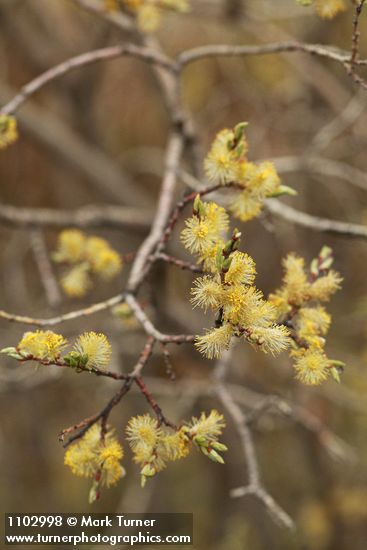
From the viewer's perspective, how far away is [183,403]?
7.06ft

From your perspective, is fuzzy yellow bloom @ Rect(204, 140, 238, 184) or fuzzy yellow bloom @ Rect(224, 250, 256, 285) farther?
fuzzy yellow bloom @ Rect(204, 140, 238, 184)

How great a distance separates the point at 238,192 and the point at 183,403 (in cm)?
133

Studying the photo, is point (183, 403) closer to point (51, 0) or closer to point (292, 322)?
point (292, 322)

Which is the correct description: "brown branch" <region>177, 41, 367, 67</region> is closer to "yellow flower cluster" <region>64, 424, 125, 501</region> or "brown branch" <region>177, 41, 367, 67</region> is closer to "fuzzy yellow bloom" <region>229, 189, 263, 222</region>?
"fuzzy yellow bloom" <region>229, 189, 263, 222</region>

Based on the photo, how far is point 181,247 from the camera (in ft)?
7.31

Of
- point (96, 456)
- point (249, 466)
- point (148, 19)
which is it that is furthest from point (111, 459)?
point (148, 19)

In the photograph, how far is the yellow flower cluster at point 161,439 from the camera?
78 centimetres

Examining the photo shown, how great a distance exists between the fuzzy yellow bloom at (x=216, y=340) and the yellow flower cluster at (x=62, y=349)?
135 millimetres

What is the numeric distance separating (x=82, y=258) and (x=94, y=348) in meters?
0.58

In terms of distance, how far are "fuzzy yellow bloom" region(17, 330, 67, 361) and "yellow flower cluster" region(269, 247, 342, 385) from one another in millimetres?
307

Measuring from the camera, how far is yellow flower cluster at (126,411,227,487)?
2.56ft

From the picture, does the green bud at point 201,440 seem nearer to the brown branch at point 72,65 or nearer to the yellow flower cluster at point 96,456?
the yellow flower cluster at point 96,456

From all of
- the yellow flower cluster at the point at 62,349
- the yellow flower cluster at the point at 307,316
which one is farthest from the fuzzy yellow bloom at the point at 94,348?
the yellow flower cluster at the point at 307,316

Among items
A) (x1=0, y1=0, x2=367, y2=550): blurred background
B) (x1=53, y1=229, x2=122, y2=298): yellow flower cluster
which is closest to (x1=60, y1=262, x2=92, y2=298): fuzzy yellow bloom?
(x1=53, y1=229, x2=122, y2=298): yellow flower cluster
